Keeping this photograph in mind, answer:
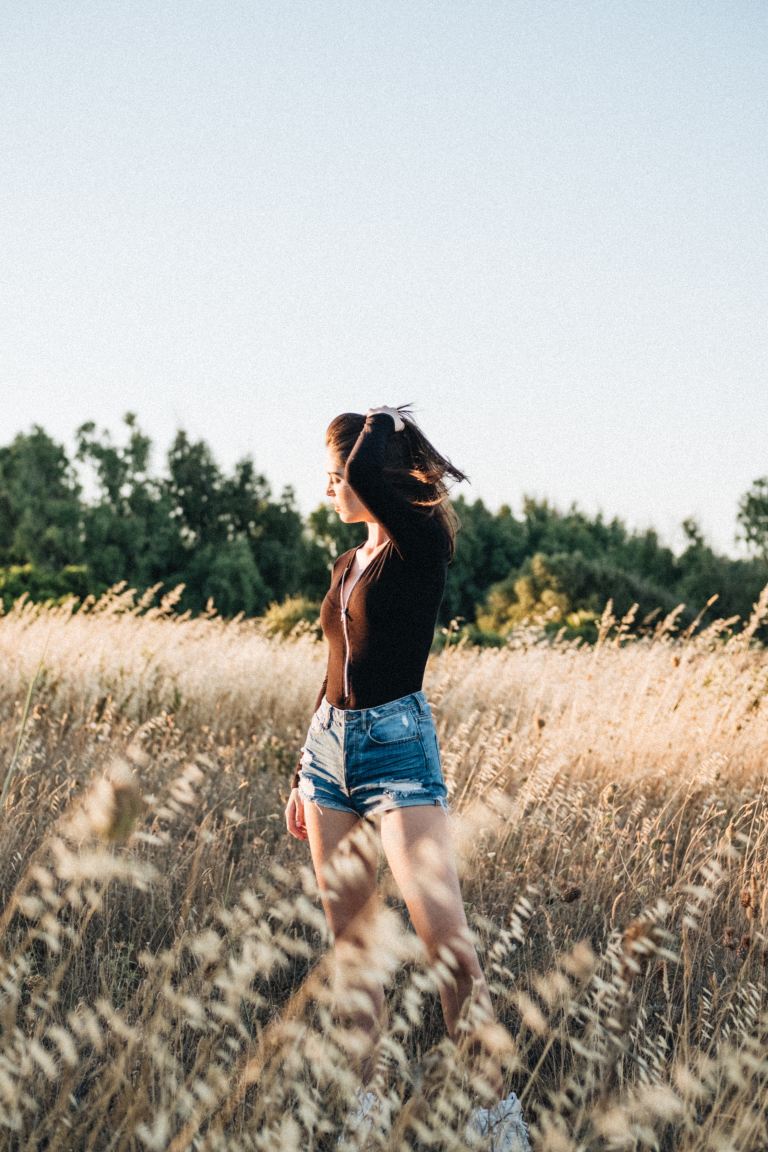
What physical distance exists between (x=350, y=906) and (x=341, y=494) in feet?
3.63

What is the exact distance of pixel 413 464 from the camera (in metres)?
2.28

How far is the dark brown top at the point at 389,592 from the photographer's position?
210cm

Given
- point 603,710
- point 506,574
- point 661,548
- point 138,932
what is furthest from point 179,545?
point 138,932

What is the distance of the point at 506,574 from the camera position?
2780 cm

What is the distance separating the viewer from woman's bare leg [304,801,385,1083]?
201cm

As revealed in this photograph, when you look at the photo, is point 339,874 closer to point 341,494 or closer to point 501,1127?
point 501,1127

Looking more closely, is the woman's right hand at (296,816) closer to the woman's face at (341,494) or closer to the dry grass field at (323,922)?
the dry grass field at (323,922)

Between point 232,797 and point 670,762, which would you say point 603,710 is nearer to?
point 670,762

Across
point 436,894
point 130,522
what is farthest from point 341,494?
point 130,522

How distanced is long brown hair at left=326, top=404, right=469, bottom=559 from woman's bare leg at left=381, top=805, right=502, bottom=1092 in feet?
2.32

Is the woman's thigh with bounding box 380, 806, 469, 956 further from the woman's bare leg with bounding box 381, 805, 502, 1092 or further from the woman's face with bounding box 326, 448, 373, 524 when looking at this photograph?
the woman's face with bounding box 326, 448, 373, 524

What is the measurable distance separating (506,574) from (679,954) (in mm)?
25140

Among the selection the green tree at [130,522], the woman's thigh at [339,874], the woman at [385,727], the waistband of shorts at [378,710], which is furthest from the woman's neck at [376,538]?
the green tree at [130,522]

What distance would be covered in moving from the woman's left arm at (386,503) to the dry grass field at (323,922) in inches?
30.5
